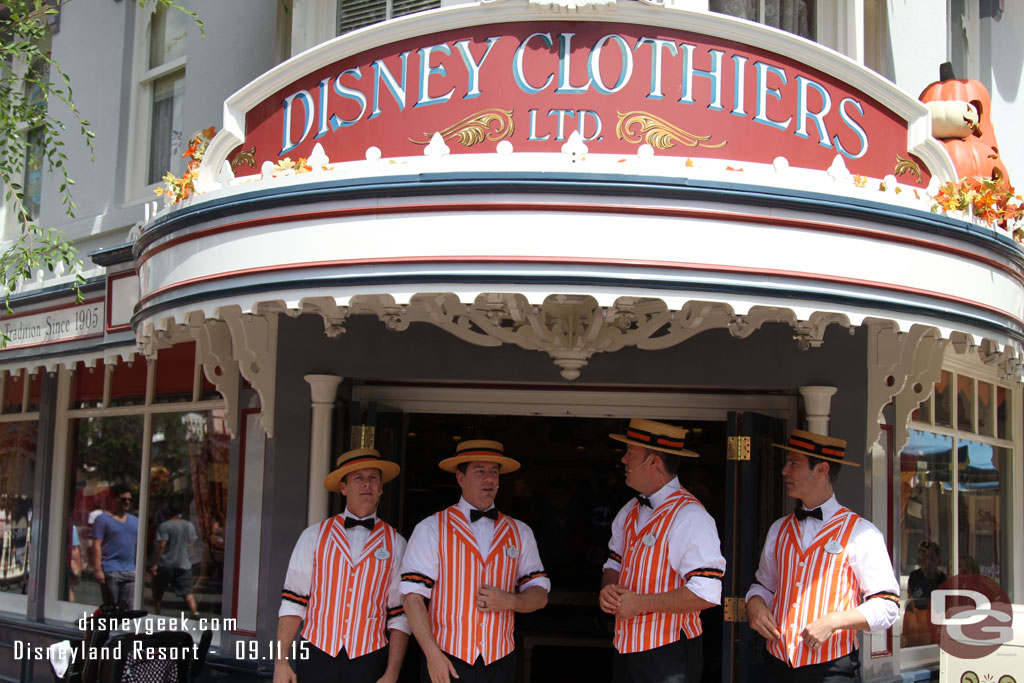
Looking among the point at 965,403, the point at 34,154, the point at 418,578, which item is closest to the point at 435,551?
the point at 418,578

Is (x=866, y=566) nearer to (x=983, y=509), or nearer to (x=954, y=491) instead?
(x=954, y=491)

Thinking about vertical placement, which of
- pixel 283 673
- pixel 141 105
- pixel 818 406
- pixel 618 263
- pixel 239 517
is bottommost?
pixel 283 673

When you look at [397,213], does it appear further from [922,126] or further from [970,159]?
[970,159]

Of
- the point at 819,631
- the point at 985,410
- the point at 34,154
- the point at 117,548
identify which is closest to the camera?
the point at 819,631

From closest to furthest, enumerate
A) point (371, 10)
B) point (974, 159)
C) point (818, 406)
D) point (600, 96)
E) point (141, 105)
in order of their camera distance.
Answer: point (600, 96) → point (974, 159) → point (818, 406) → point (371, 10) → point (141, 105)

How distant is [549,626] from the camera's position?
→ 9.78 metres

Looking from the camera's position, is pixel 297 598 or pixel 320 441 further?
pixel 320 441

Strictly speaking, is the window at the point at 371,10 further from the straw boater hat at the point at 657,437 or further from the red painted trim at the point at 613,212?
the straw boater hat at the point at 657,437

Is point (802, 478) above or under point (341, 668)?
above

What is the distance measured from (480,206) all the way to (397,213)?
41 centimetres

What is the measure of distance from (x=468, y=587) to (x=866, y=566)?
2012 millimetres

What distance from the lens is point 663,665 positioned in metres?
5.54

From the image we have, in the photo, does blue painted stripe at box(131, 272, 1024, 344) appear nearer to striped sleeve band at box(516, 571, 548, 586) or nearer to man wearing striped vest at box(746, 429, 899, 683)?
man wearing striped vest at box(746, 429, 899, 683)

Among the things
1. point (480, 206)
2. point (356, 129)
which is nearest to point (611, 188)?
point (480, 206)
